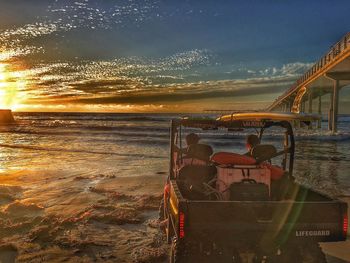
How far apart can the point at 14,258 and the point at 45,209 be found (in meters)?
2.97

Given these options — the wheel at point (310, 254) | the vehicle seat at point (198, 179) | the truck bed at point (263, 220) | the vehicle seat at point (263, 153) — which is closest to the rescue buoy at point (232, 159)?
the vehicle seat at point (263, 153)

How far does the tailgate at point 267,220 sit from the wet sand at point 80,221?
5.79 feet

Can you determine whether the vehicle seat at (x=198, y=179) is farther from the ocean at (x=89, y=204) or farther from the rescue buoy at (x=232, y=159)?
the ocean at (x=89, y=204)

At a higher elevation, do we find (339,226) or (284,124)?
(284,124)

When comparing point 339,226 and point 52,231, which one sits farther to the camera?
point 52,231

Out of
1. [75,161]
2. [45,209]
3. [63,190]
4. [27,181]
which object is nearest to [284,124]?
[45,209]

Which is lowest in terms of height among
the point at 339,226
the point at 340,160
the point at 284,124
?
the point at 340,160

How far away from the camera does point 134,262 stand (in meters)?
5.91

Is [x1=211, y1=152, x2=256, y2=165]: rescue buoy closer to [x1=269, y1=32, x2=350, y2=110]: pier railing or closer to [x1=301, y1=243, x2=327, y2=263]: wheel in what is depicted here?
[x1=301, y1=243, x2=327, y2=263]: wheel

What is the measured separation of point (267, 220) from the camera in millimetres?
4660

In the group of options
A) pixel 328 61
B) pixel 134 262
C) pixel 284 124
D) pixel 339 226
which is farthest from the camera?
pixel 328 61

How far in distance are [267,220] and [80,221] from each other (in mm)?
4475

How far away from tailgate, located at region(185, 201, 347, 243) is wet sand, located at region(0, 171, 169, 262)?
1764 millimetres

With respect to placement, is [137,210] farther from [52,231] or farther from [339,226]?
[339,226]
